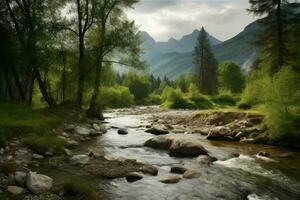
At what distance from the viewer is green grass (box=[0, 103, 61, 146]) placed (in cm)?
1974

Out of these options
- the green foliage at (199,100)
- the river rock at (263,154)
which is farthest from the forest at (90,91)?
the green foliage at (199,100)

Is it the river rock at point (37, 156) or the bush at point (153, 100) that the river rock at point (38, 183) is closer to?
the river rock at point (37, 156)

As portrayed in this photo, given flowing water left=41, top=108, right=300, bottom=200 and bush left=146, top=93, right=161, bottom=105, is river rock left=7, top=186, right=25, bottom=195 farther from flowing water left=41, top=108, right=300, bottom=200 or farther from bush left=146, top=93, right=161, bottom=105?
bush left=146, top=93, right=161, bottom=105

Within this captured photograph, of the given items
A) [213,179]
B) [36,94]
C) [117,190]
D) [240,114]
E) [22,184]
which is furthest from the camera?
[36,94]

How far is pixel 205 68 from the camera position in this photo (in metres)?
97.6

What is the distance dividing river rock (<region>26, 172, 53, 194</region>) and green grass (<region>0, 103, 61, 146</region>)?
18.6 ft

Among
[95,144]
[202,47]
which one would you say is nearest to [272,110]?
[95,144]

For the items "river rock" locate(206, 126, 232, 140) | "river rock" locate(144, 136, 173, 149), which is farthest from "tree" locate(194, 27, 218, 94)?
"river rock" locate(144, 136, 173, 149)

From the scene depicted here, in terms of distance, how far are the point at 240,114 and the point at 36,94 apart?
31.4 meters

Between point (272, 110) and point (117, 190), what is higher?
point (272, 110)

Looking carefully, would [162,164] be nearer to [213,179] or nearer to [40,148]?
[213,179]

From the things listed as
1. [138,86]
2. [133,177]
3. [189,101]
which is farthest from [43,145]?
[138,86]

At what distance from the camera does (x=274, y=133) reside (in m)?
26.4

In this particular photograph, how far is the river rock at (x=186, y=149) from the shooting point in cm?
2222
